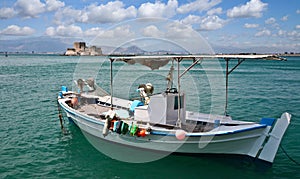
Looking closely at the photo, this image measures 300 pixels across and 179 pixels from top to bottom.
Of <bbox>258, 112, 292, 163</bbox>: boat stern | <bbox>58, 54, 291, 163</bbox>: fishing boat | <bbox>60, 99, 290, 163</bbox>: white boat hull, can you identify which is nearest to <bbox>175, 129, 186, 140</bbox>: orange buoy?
<bbox>58, 54, 291, 163</bbox>: fishing boat

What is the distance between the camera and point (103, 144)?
1287 centimetres

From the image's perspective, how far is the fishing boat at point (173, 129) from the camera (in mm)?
9703

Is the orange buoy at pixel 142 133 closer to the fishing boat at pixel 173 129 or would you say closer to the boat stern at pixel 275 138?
the fishing boat at pixel 173 129

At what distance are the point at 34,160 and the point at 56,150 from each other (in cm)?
132

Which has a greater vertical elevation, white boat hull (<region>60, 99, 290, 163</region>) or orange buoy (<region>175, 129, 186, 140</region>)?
orange buoy (<region>175, 129, 186, 140</region>)

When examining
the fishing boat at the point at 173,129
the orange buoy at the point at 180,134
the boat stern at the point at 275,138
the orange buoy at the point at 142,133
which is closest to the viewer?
the boat stern at the point at 275,138

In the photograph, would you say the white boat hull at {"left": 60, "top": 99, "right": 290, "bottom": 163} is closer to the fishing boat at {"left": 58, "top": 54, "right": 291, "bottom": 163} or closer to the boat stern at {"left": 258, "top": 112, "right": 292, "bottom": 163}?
Result: the fishing boat at {"left": 58, "top": 54, "right": 291, "bottom": 163}

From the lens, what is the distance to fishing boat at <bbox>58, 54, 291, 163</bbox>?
9703mm

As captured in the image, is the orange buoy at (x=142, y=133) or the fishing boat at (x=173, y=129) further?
the orange buoy at (x=142, y=133)

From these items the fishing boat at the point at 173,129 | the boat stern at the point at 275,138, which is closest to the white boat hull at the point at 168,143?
the fishing boat at the point at 173,129

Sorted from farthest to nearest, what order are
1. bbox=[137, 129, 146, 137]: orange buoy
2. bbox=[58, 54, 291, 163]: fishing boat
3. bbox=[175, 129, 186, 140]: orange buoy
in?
bbox=[137, 129, 146, 137]: orange buoy, bbox=[175, 129, 186, 140]: orange buoy, bbox=[58, 54, 291, 163]: fishing boat

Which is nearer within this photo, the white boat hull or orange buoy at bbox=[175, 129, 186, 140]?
the white boat hull

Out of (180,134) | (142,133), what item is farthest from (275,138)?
(142,133)

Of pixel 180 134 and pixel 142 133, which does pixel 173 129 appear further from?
pixel 142 133
